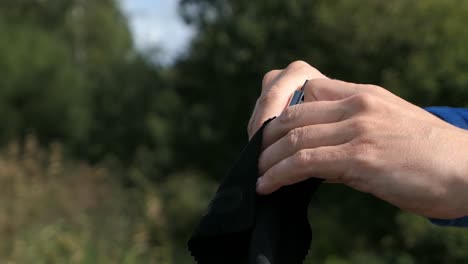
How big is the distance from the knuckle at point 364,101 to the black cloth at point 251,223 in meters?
0.22

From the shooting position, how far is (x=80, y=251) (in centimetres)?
500

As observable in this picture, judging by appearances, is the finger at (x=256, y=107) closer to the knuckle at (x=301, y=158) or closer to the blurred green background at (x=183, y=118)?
the knuckle at (x=301, y=158)

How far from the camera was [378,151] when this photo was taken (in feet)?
3.37

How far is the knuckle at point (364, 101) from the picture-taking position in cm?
106

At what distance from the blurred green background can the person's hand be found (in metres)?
3.91

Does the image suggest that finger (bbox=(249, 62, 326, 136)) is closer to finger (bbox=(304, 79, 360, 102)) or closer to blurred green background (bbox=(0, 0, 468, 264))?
finger (bbox=(304, 79, 360, 102))

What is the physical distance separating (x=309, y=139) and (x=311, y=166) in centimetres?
4

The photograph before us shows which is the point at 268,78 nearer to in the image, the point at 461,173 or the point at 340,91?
the point at 340,91

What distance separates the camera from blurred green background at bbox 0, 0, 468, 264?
20.7ft

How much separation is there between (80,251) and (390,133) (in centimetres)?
428

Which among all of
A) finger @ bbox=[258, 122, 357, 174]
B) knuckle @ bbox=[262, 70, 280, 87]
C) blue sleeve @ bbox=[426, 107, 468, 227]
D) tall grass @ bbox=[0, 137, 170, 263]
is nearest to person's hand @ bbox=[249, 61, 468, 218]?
finger @ bbox=[258, 122, 357, 174]

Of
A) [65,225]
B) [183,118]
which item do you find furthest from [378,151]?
[183,118]

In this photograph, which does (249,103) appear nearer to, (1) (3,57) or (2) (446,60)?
(2) (446,60)

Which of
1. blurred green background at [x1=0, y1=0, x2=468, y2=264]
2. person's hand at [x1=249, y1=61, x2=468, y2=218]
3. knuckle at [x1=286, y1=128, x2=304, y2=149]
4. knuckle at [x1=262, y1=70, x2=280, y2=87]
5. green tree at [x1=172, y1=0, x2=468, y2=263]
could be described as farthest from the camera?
green tree at [x1=172, y1=0, x2=468, y2=263]
